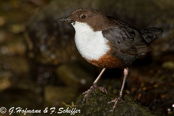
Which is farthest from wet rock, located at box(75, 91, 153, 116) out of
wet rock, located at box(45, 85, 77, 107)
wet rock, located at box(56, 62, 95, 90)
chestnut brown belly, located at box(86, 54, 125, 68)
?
wet rock, located at box(56, 62, 95, 90)

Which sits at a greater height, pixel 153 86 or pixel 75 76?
pixel 75 76

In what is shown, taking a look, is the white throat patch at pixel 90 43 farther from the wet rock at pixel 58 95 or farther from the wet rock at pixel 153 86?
the wet rock at pixel 58 95

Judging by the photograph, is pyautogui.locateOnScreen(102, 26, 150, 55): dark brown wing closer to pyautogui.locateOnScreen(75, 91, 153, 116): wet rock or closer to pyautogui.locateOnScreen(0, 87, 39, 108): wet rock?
pyautogui.locateOnScreen(75, 91, 153, 116): wet rock

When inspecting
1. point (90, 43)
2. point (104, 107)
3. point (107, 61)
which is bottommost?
point (104, 107)

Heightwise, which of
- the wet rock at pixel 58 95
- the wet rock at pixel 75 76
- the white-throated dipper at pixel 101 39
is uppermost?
the white-throated dipper at pixel 101 39

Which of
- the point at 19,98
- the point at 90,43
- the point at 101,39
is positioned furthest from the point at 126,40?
the point at 19,98

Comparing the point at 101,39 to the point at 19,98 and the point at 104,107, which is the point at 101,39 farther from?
the point at 19,98

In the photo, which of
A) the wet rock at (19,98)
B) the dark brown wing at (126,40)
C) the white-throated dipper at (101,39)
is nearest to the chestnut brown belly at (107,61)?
the white-throated dipper at (101,39)
